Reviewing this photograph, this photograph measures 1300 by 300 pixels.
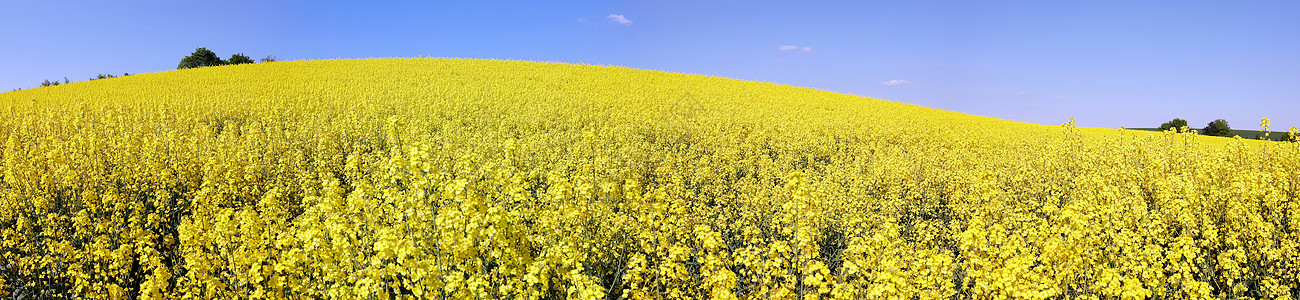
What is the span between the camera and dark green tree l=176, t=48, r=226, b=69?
159ft

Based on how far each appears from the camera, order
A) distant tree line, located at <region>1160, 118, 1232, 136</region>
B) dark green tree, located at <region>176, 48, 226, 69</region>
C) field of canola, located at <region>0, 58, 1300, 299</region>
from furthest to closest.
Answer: dark green tree, located at <region>176, 48, 226, 69</region>, distant tree line, located at <region>1160, 118, 1232, 136</region>, field of canola, located at <region>0, 58, 1300, 299</region>

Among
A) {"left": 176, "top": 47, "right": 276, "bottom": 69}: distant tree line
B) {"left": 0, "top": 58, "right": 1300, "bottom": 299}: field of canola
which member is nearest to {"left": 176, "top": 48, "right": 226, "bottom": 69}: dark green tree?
{"left": 176, "top": 47, "right": 276, "bottom": 69}: distant tree line

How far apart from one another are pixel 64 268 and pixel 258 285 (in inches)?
191

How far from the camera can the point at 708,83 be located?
124ft

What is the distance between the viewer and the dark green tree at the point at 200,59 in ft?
159

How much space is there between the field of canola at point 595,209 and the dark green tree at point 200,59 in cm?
2670

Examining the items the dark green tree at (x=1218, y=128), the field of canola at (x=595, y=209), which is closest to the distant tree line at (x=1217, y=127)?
the dark green tree at (x=1218, y=128)

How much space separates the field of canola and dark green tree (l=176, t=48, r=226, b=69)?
87.6ft

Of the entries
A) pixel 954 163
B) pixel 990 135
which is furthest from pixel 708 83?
pixel 954 163

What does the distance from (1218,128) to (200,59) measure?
265 ft

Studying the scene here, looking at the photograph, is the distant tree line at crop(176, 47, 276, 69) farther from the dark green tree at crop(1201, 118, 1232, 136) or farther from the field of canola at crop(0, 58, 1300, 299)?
the dark green tree at crop(1201, 118, 1232, 136)

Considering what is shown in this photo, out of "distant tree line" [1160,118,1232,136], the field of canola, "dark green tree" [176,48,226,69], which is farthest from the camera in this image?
"dark green tree" [176,48,226,69]

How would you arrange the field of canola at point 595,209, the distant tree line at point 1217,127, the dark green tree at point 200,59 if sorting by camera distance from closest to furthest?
the field of canola at point 595,209 → the distant tree line at point 1217,127 → the dark green tree at point 200,59

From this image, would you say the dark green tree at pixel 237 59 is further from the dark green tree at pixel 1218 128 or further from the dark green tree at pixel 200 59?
the dark green tree at pixel 1218 128
